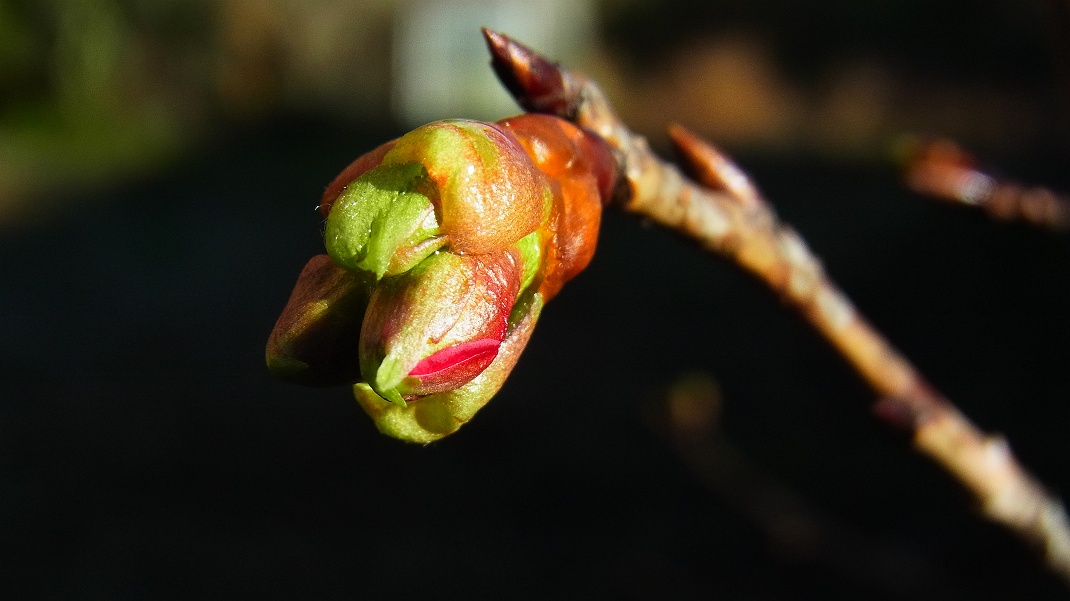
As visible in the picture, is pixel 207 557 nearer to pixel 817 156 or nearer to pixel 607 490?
pixel 607 490

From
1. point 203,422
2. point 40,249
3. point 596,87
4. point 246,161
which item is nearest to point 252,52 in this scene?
point 246,161

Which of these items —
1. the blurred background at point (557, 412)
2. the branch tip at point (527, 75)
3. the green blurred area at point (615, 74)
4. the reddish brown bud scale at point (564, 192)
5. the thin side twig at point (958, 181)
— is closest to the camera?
the reddish brown bud scale at point (564, 192)

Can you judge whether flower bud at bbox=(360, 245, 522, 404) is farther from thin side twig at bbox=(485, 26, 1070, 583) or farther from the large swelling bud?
thin side twig at bbox=(485, 26, 1070, 583)

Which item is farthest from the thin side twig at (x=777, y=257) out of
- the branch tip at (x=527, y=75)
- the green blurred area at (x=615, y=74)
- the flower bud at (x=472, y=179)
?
the green blurred area at (x=615, y=74)

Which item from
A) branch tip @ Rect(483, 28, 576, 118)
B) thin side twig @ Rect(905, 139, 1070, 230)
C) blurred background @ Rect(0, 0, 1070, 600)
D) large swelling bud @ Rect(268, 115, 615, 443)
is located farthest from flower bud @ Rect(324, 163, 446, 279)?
thin side twig @ Rect(905, 139, 1070, 230)

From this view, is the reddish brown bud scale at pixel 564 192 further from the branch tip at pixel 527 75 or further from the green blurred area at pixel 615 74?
the green blurred area at pixel 615 74

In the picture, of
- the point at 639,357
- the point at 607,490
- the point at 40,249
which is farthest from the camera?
the point at 40,249
